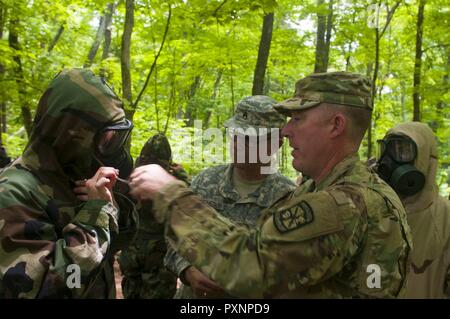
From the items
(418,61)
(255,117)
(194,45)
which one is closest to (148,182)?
(255,117)

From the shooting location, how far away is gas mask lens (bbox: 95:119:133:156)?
210cm

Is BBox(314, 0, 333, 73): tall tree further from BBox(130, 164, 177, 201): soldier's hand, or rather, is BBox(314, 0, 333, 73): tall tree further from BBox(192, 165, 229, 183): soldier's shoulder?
BBox(130, 164, 177, 201): soldier's hand

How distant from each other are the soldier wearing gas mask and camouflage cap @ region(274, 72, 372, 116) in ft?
4.33

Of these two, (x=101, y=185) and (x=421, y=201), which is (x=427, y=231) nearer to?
(x=421, y=201)

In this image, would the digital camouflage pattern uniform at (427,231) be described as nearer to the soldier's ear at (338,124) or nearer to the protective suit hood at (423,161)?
the protective suit hood at (423,161)

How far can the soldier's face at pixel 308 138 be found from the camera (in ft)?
5.97

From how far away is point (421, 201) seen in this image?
117 inches

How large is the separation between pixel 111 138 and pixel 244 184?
1302 mm

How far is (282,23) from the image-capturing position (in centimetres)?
1702

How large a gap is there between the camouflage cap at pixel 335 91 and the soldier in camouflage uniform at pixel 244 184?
1.01 meters

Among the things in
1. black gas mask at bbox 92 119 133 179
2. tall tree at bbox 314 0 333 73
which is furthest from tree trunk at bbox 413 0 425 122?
black gas mask at bbox 92 119 133 179

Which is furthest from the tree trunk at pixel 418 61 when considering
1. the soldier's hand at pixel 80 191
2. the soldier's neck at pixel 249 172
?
the soldier's hand at pixel 80 191
